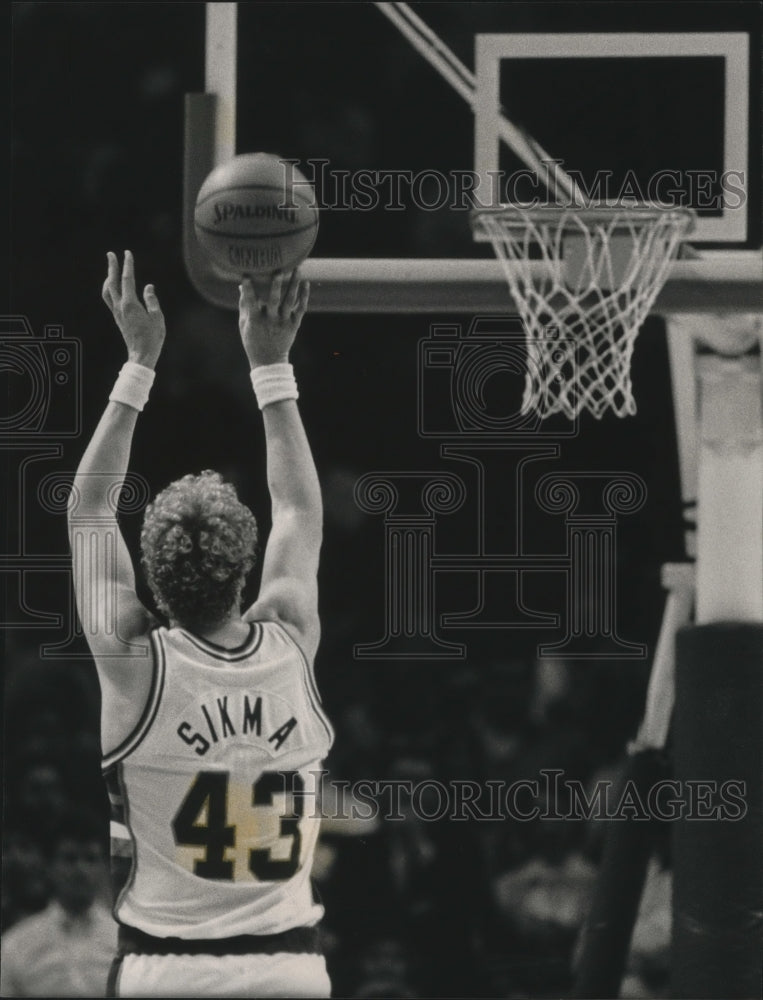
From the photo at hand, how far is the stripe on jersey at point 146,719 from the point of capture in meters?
3.69

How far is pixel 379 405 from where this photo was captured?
5.45 meters

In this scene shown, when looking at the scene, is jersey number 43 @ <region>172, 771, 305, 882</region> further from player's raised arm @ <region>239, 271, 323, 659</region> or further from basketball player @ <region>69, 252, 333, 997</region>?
player's raised arm @ <region>239, 271, 323, 659</region>

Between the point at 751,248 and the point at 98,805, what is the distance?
119 inches

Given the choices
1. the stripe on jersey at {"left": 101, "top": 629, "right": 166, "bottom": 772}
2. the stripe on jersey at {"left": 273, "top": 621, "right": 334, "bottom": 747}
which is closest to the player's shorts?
the stripe on jersey at {"left": 101, "top": 629, "right": 166, "bottom": 772}

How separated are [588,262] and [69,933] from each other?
2.99 metres

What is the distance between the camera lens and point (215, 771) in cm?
368

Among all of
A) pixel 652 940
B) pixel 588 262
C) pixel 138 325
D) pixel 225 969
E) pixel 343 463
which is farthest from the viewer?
pixel 343 463

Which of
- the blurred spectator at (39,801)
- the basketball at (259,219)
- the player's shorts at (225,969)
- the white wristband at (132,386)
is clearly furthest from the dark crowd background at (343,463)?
the player's shorts at (225,969)

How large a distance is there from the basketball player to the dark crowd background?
4.41 ft

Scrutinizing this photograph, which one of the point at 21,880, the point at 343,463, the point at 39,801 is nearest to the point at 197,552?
the point at 343,463

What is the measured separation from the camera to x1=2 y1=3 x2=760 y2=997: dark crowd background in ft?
17.6

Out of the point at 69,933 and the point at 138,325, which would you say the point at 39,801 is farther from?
the point at 138,325

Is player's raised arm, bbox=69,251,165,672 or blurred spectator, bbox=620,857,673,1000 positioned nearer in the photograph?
player's raised arm, bbox=69,251,165,672

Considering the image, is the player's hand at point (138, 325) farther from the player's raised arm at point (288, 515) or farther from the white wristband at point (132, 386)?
the player's raised arm at point (288, 515)
